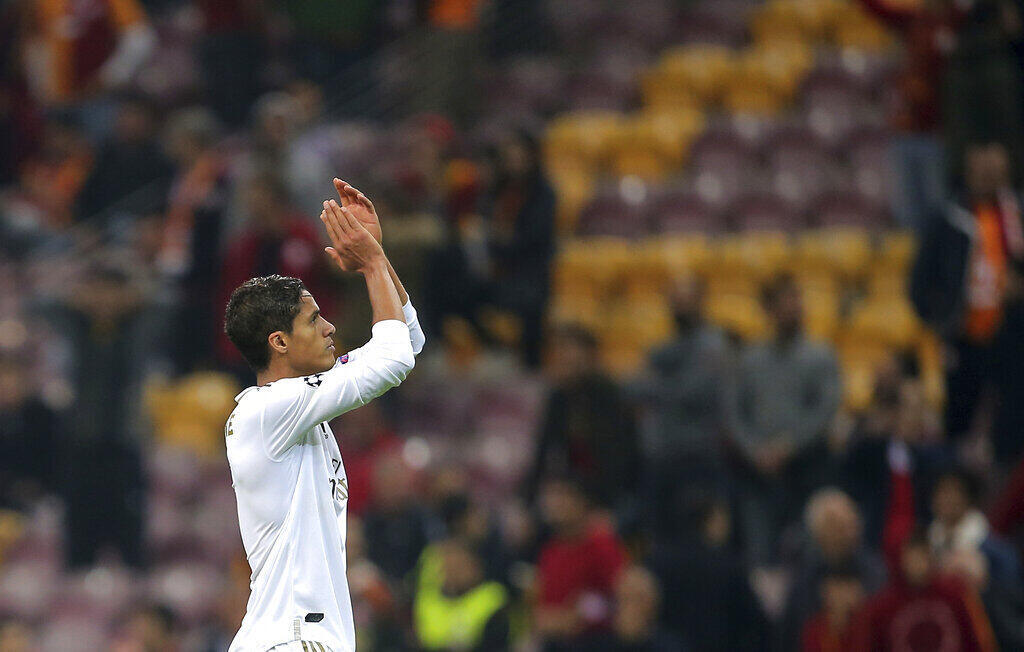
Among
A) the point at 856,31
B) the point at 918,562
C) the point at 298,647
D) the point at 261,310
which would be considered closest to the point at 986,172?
the point at 918,562

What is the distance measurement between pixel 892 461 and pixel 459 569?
2.45 metres

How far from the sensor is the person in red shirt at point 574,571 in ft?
28.3

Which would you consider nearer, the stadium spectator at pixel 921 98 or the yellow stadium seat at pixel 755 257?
the stadium spectator at pixel 921 98

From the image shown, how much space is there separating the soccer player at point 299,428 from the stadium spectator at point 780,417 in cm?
455

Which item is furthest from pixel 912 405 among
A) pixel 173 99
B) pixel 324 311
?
pixel 173 99

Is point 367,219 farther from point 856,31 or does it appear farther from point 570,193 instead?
point 856,31

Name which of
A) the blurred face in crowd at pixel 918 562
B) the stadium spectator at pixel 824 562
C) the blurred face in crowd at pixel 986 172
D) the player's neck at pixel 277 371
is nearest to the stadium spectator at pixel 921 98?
the blurred face in crowd at pixel 986 172

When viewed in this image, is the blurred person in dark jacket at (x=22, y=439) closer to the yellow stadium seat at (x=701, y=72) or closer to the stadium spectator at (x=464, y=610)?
the stadium spectator at (x=464, y=610)

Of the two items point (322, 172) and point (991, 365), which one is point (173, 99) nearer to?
point (322, 172)

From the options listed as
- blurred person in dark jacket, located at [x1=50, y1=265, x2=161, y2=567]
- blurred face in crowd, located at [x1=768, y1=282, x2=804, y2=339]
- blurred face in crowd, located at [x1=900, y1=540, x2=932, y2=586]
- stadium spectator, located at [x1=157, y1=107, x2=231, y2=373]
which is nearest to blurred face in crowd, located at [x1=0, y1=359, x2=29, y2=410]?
blurred person in dark jacket, located at [x1=50, y1=265, x2=161, y2=567]

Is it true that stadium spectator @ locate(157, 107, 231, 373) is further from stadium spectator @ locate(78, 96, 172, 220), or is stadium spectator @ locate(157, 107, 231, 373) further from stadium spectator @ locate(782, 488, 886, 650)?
stadium spectator @ locate(782, 488, 886, 650)

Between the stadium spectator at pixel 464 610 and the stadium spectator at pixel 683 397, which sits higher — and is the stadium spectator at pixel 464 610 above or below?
below

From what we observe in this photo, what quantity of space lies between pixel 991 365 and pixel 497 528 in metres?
3.00

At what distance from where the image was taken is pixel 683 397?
31.3 feet
